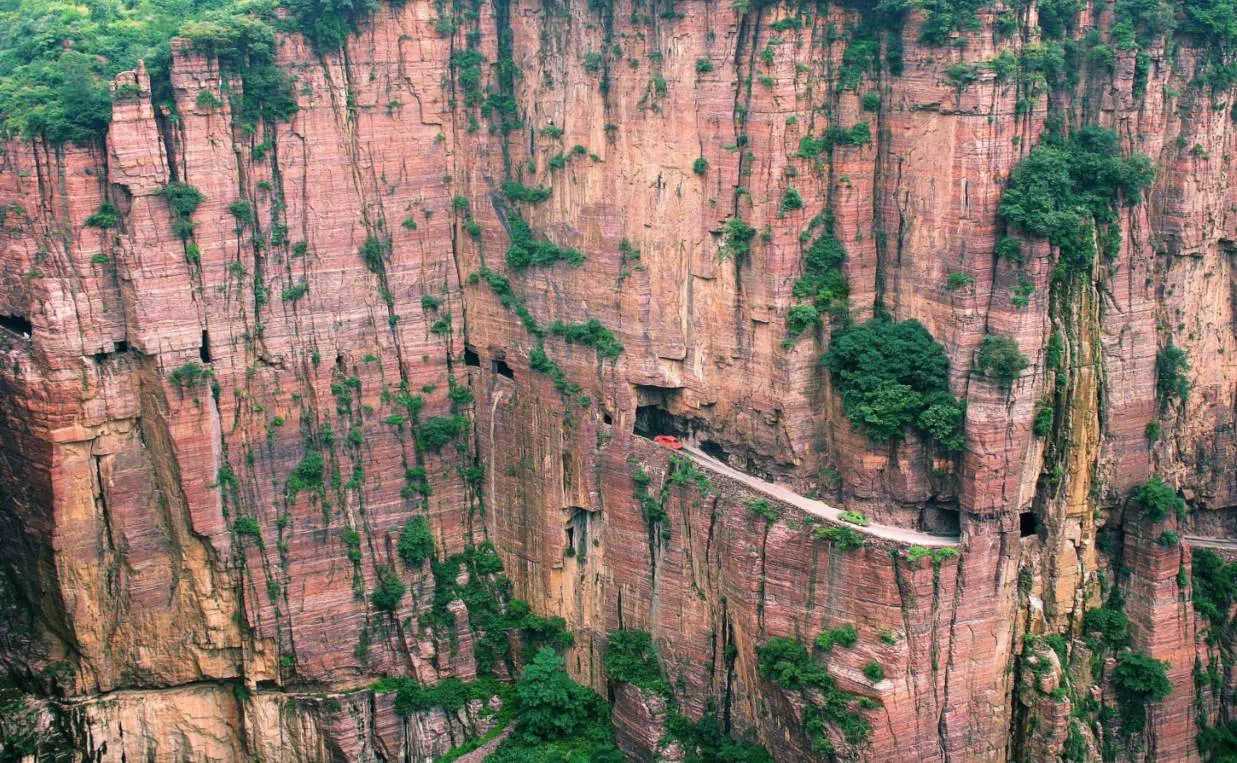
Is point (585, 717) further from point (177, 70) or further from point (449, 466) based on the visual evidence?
point (177, 70)

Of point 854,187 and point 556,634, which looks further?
point 556,634

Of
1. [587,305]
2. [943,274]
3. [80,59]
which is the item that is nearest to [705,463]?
[587,305]

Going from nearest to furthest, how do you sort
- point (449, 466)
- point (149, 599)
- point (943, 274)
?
point (943, 274) → point (149, 599) → point (449, 466)

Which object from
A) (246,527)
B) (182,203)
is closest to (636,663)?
(246,527)

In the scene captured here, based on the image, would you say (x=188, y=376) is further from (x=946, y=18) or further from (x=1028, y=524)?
(x=1028, y=524)

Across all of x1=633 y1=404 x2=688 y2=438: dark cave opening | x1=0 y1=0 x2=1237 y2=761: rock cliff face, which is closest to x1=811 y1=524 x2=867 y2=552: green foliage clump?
x1=0 y1=0 x2=1237 y2=761: rock cliff face

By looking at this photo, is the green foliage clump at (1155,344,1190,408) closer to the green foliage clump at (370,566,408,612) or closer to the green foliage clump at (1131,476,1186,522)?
the green foliage clump at (1131,476,1186,522)
